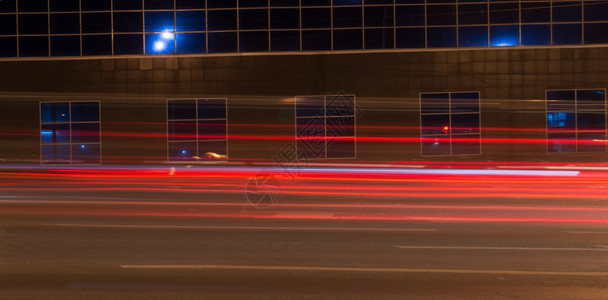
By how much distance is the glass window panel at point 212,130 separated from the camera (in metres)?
24.4

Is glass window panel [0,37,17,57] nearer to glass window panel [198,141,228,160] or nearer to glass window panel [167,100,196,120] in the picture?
glass window panel [167,100,196,120]

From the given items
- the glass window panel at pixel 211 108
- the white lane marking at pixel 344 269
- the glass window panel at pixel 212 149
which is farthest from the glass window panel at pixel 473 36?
the white lane marking at pixel 344 269

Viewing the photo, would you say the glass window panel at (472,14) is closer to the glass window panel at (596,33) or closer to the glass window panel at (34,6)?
the glass window panel at (596,33)

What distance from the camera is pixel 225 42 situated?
24375mm

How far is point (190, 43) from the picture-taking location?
24547 mm

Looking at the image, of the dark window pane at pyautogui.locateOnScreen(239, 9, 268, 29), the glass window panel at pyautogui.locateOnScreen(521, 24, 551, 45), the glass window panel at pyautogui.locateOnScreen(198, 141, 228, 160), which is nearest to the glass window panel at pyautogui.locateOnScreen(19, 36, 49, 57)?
the glass window panel at pyautogui.locateOnScreen(198, 141, 228, 160)

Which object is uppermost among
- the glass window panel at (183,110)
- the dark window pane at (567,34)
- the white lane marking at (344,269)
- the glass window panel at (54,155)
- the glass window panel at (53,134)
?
the dark window pane at (567,34)

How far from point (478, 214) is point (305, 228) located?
3751 millimetres

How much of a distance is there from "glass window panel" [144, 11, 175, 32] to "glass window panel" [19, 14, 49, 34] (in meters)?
4.58

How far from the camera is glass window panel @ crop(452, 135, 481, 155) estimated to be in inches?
935

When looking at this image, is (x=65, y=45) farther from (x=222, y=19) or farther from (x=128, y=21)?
(x=222, y=19)

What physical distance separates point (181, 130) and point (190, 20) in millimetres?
4853

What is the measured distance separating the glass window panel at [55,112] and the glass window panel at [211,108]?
6093 mm

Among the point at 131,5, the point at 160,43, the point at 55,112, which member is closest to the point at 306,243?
the point at 160,43
